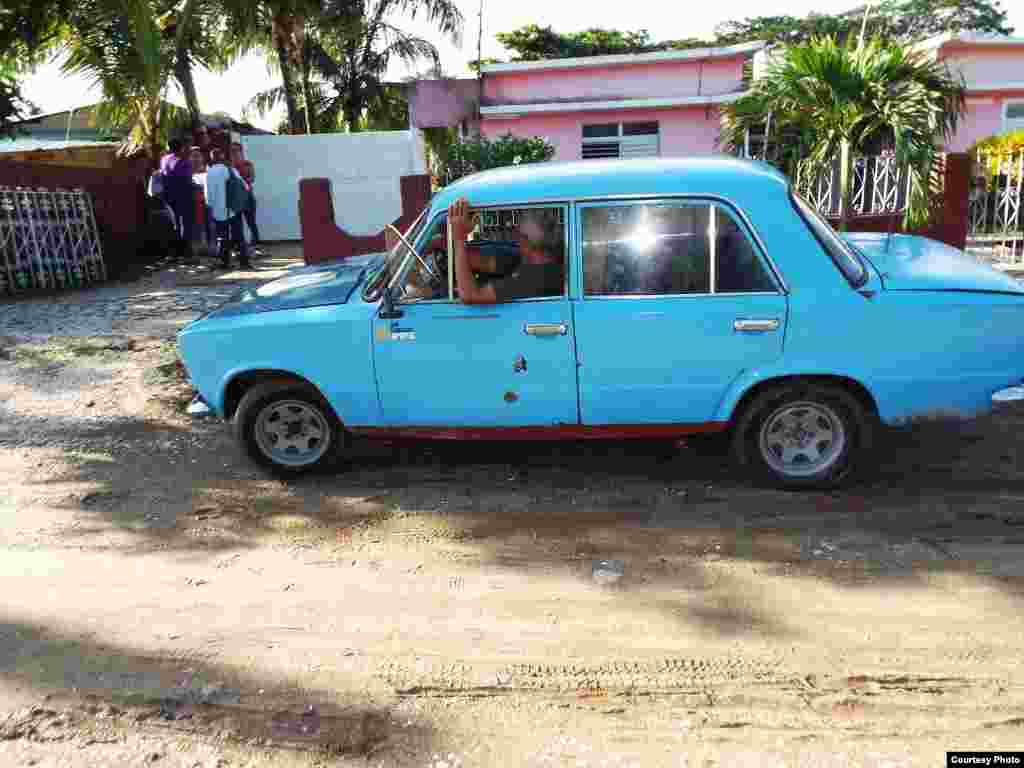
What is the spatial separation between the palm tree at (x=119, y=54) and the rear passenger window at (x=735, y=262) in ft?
30.9

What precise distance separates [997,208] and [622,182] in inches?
392

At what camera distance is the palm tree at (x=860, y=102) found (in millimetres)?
9727

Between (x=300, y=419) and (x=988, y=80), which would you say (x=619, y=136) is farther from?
(x=300, y=419)

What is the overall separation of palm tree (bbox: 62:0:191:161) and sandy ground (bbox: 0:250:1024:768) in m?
7.49

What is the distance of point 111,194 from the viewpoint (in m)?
13.5

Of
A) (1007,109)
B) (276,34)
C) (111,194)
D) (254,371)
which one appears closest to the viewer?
(254,371)

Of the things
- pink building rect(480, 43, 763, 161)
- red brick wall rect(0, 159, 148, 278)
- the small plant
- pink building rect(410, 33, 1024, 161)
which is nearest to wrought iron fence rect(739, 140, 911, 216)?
the small plant

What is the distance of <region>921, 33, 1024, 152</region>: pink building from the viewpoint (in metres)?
16.8

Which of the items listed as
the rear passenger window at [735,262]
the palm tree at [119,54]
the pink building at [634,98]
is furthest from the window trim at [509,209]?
the pink building at [634,98]

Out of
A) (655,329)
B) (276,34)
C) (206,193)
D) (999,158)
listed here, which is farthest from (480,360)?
(276,34)

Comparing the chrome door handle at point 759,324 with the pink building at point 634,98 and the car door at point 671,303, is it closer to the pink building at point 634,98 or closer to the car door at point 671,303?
the car door at point 671,303

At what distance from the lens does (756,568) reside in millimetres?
3828

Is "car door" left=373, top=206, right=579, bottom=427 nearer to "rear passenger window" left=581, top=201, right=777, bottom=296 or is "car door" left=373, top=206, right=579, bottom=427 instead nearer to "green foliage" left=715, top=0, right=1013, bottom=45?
"rear passenger window" left=581, top=201, right=777, bottom=296

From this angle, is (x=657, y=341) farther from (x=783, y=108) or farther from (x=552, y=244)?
(x=783, y=108)
